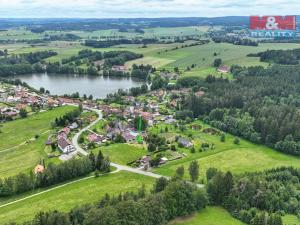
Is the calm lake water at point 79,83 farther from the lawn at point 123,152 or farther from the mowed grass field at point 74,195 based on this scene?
A: the mowed grass field at point 74,195

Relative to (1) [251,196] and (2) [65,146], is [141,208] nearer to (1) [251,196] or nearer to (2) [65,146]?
(1) [251,196]

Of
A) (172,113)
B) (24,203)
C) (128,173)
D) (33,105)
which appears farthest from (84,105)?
(24,203)

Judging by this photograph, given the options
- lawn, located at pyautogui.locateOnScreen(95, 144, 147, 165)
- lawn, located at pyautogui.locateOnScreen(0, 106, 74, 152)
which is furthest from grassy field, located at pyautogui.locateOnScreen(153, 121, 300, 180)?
lawn, located at pyautogui.locateOnScreen(0, 106, 74, 152)

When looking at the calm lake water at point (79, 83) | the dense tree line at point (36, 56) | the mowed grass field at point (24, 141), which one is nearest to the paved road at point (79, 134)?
the mowed grass field at point (24, 141)

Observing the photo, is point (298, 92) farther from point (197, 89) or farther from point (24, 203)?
point (24, 203)

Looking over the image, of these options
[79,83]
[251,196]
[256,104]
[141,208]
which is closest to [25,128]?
[141,208]
